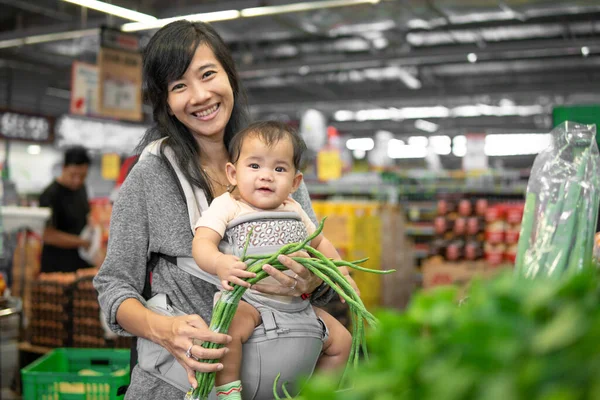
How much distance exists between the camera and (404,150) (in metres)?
28.5

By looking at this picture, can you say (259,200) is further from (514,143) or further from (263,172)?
(514,143)

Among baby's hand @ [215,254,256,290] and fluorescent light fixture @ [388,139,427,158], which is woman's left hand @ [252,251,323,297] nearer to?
baby's hand @ [215,254,256,290]

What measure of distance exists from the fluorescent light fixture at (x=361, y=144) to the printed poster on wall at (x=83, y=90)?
61.1 feet

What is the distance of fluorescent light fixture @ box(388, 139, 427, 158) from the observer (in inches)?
1106

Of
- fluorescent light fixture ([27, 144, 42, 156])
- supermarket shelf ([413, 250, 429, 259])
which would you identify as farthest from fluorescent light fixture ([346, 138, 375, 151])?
supermarket shelf ([413, 250, 429, 259])

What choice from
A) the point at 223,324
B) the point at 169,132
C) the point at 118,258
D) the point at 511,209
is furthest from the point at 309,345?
the point at 511,209

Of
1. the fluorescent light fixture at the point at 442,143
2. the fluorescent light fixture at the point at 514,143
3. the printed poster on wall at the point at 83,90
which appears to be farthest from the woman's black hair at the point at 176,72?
the fluorescent light fixture at the point at 442,143

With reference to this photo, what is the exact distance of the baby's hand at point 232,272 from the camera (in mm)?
1434

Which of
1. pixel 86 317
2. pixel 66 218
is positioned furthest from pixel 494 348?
pixel 66 218

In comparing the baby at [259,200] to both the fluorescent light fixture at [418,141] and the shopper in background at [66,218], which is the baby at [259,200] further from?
the fluorescent light fixture at [418,141]

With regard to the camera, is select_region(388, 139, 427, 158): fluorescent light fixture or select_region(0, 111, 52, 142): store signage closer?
select_region(0, 111, 52, 142): store signage

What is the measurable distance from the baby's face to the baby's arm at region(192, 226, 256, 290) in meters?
0.16

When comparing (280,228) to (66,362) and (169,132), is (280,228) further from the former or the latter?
(66,362)

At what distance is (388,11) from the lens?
31.4 ft
